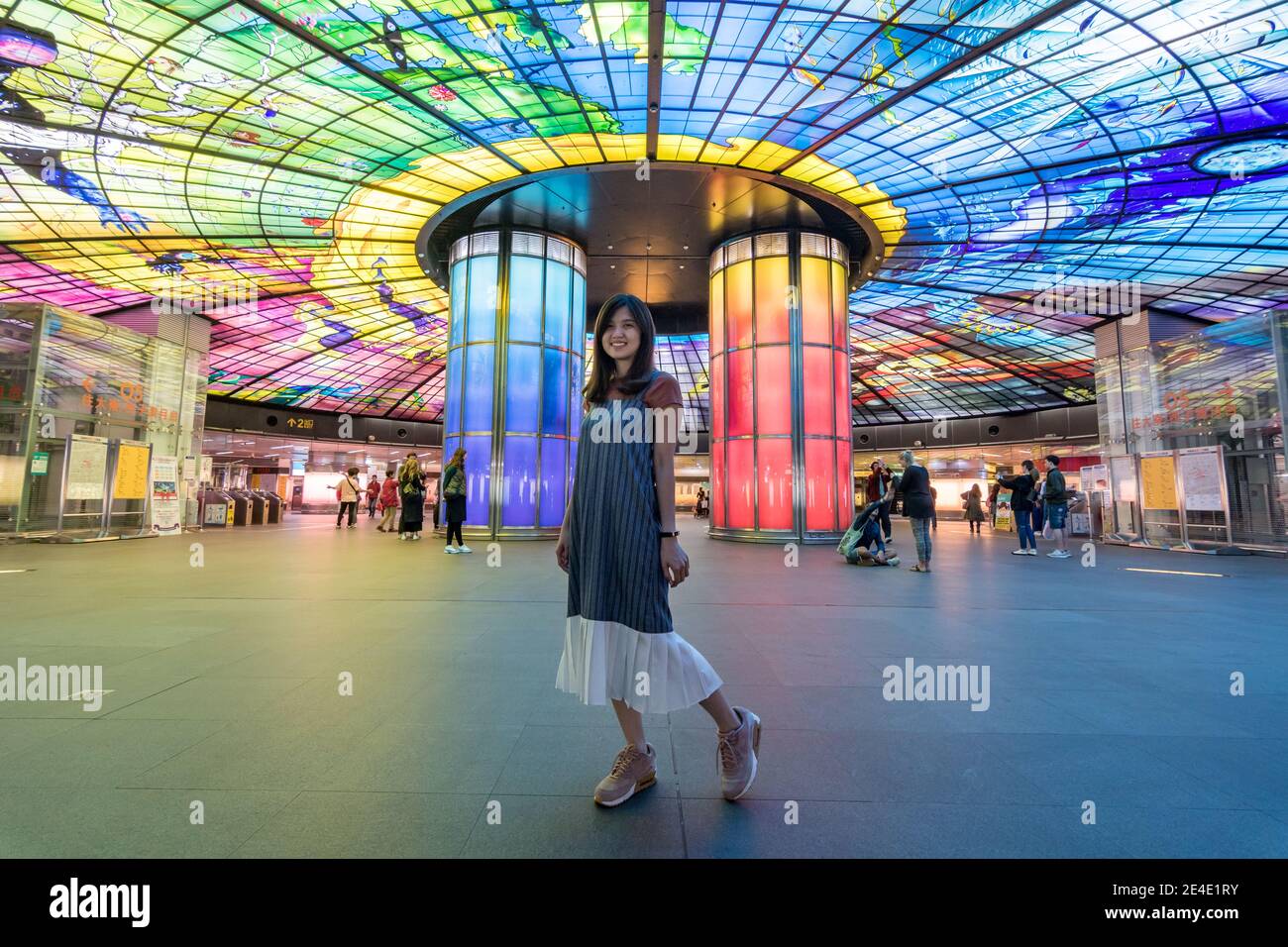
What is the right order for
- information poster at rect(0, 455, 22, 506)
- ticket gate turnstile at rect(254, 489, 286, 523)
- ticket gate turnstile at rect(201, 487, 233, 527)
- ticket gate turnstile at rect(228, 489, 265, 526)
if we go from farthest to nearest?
ticket gate turnstile at rect(254, 489, 286, 523), ticket gate turnstile at rect(228, 489, 265, 526), ticket gate turnstile at rect(201, 487, 233, 527), information poster at rect(0, 455, 22, 506)

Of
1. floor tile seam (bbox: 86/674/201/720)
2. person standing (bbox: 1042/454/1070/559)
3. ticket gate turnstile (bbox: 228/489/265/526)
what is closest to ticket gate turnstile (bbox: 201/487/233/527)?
ticket gate turnstile (bbox: 228/489/265/526)

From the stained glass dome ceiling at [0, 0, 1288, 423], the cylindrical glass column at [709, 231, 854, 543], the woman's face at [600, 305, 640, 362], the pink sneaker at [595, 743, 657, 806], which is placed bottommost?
the pink sneaker at [595, 743, 657, 806]

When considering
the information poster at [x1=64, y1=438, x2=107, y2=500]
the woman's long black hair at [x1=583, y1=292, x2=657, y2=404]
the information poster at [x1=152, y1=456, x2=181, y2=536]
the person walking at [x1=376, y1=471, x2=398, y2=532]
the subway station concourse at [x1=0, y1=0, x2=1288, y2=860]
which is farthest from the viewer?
the person walking at [x1=376, y1=471, x2=398, y2=532]

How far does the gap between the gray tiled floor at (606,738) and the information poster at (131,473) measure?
1131cm

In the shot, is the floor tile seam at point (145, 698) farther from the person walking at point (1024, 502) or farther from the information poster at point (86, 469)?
the information poster at point (86, 469)

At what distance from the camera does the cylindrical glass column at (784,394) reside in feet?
51.9

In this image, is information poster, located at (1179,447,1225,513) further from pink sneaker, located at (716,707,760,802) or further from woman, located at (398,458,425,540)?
woman, located at (398,458,425,540)

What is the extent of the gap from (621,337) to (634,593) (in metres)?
1.00

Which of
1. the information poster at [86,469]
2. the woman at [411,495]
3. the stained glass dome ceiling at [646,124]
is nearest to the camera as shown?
the stained glass dome ceiling at [646,124]

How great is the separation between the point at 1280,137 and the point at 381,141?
791 inches

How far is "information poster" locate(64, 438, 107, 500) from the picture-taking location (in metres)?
13.2

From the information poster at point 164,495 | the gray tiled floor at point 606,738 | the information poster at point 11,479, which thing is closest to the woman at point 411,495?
the information poster at point 164,495

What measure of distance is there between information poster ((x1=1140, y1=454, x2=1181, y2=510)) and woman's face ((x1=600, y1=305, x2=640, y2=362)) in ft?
57.5

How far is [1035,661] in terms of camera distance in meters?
3.92
